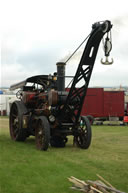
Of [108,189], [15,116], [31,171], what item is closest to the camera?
[108,189]

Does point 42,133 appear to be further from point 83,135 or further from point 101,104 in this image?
point 101,104

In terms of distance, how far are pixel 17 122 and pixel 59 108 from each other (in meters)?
1.91

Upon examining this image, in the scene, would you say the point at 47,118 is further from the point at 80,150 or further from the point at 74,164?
the point at 74,164

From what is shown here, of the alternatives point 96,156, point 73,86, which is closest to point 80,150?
point 96,156

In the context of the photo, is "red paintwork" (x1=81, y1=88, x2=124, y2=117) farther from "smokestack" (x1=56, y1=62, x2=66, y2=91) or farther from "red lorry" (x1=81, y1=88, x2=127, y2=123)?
"smokestack" (x1=56, y1=62, x2=66, y2=91)

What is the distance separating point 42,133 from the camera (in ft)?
27.3

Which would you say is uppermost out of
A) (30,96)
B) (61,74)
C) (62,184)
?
(61,74)

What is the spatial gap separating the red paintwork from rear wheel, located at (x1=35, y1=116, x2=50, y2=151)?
1160 cm

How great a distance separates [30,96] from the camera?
9.84 m

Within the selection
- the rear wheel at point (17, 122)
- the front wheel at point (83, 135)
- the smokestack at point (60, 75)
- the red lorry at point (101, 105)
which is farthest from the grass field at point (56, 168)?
the red lorry at point (101, 105)

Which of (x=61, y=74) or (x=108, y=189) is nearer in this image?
(x=108, y=189)

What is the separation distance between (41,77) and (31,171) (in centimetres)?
471

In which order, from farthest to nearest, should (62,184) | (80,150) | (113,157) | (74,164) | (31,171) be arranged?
1. (80,150)
2. (113,157)
3. (74,164)
4. (31,171)
5. (62,184)

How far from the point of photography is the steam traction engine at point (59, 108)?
831cm
